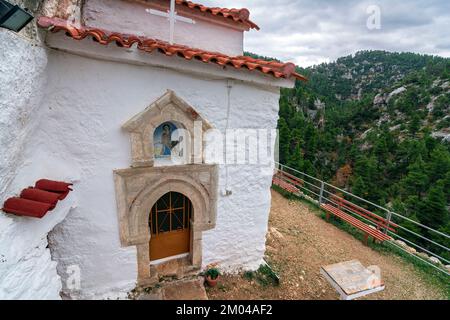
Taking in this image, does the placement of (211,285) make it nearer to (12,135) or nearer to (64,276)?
(64,276)

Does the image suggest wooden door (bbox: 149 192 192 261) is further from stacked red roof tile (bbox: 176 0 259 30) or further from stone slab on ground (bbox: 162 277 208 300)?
stacked red roof tile (bbox: 176 0 259 30)

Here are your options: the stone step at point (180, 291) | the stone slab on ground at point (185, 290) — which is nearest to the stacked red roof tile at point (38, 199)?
the stone step at point (180, 291)

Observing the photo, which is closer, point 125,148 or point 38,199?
point 38,199

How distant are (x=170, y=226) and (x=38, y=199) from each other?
2.31 m

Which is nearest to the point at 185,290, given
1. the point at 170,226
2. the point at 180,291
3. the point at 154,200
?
the point at 180,291

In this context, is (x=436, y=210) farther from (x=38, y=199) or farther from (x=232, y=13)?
(x=38, y=199)

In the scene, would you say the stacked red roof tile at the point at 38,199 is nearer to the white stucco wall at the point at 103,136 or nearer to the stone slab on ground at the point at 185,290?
the white stucco wall at the point at 103,136

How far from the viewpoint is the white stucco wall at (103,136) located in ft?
11.2

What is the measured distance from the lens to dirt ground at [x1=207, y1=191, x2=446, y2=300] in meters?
5.11

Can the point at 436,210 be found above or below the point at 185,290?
below

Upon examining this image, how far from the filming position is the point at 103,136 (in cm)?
368

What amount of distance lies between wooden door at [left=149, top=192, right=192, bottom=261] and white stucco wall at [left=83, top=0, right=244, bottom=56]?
10.5ft

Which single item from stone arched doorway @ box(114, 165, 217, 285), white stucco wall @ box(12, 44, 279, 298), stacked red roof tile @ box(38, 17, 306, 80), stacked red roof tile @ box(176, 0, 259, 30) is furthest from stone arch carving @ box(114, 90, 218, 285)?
stacked red roof tile @ box(176, 0, 259, 30)

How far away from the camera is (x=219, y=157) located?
4.52 m
